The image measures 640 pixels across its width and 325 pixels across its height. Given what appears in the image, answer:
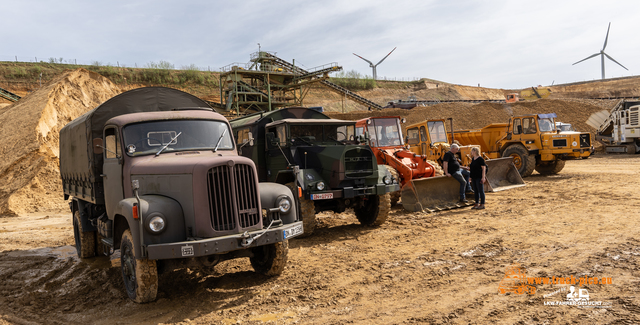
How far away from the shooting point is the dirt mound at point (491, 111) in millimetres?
33844

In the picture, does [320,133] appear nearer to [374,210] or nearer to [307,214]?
[307,214]

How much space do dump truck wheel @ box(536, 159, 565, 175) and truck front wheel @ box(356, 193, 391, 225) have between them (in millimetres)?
11120

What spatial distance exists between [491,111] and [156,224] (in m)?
35.6

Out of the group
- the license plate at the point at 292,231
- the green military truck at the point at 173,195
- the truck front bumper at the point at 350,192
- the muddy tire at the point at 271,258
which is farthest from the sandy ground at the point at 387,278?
the truck front bumper at the point at 350,192

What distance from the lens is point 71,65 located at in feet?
156

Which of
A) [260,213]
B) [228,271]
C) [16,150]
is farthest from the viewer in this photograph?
[16,150]

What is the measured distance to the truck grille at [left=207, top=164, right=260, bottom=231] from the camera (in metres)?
4.89

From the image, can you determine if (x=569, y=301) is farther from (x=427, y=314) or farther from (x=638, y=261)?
(x=638, y=261)

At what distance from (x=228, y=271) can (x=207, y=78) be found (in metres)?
47.8

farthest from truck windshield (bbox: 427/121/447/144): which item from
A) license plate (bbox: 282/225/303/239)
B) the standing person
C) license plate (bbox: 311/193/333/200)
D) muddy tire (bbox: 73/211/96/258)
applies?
muddy tire (bbox: 73/211/96/258)

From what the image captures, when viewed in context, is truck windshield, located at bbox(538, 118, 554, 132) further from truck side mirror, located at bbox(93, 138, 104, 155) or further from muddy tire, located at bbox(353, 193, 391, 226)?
truck side mirror, located at bbox(93, 138, 104, 155)

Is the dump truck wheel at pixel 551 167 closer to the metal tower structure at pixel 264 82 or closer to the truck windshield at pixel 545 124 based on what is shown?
the truck windshield at pixel 545 124

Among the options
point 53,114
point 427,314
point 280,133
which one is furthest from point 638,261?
point 53,114

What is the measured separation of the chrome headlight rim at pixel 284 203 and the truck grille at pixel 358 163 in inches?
115
